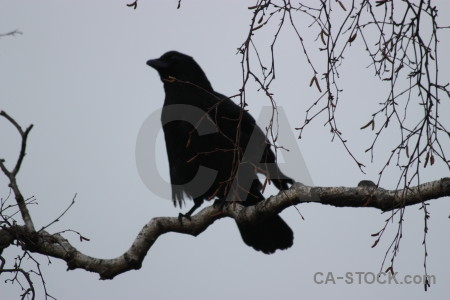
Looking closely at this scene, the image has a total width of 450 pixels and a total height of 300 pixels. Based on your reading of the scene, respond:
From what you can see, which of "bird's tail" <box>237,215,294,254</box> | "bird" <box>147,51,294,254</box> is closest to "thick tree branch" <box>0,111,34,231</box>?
"bird" <box>147,51,294,254</box>

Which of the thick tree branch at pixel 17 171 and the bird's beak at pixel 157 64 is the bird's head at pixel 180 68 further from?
the thick tree branch at pixel 17 171

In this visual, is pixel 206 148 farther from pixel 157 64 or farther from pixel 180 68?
pixel 157 64

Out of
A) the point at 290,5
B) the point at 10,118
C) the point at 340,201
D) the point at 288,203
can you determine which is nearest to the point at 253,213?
the point at 288,203

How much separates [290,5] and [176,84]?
9.53 feet

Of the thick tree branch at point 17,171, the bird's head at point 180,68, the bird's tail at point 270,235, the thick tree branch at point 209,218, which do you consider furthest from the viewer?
the bird's head at point 180,68

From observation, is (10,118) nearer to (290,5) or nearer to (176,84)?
(290,5)

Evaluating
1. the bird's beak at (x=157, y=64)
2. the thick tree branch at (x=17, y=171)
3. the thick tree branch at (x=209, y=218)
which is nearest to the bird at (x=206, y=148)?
the bird's beak at (x=157, y=64)

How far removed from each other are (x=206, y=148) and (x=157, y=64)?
121cm

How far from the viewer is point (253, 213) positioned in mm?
4402

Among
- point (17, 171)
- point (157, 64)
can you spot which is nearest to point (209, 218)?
point (17, 171)

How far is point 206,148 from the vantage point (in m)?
5.52

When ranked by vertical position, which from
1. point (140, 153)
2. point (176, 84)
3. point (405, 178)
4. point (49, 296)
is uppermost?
point (176, 84)

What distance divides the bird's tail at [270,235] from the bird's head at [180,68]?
1.53 meters

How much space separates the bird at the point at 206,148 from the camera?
217 inches
